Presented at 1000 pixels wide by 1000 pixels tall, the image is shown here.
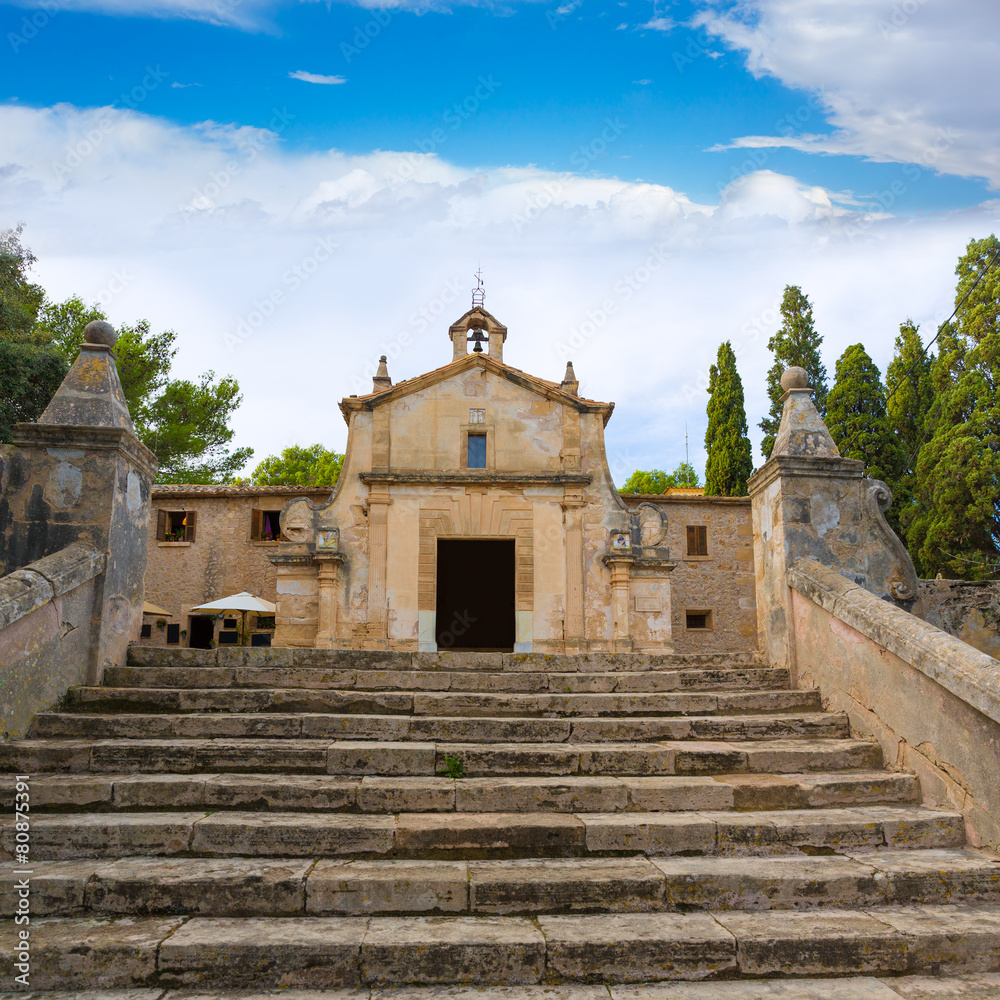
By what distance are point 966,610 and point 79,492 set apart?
15.0 m

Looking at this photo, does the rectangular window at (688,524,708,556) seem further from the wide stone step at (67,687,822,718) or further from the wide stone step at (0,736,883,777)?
the wide stone step at (0,736,883,777)

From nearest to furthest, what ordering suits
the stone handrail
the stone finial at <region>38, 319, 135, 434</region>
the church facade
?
the stone handrail → the stone finial at <region>38, 319, 135, 434</region> → the church facade

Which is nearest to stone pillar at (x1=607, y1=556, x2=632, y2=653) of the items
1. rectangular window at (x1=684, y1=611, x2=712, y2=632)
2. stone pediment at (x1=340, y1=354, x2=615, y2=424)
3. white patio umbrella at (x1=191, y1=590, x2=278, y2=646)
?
stone pediment at (x1=340, y1=354, x2=615, y2=424)

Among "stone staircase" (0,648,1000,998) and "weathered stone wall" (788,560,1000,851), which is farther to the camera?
"weathered stone wall" (788,560,1000,851)

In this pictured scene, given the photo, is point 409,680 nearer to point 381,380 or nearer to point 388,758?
point 388,758

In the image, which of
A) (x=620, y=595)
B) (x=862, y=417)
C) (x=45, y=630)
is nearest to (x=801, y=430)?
(x=45, y=630)

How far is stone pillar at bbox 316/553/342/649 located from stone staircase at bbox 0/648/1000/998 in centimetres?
801

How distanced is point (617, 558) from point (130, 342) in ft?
71.6

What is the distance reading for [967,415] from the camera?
77.2ft

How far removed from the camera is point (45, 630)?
17.4ft

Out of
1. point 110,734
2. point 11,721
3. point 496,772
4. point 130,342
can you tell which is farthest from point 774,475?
point 130,342

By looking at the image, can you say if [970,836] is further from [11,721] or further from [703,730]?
[11,721]

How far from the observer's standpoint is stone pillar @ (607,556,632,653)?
14.2 metres

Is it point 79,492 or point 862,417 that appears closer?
point 79,492
